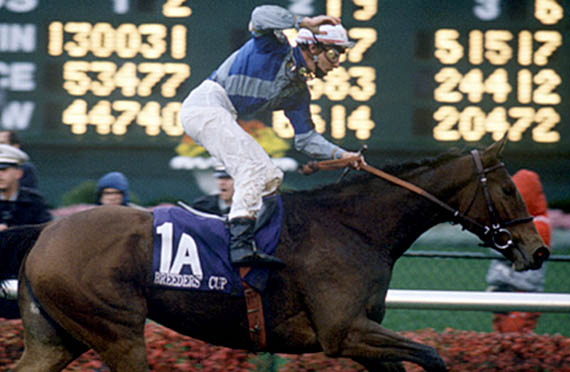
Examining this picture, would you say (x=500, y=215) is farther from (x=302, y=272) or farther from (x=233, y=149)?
(x=233, y=149)

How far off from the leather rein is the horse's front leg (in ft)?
1.76

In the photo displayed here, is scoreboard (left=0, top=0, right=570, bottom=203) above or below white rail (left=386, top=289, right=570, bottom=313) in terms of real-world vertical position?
above

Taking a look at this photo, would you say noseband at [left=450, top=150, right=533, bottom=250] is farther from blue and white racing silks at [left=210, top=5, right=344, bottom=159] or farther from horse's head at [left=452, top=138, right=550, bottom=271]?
blue and white racing silks at [left=210, top=5, right=344, bottom=159]

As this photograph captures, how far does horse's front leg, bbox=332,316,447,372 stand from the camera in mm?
2969

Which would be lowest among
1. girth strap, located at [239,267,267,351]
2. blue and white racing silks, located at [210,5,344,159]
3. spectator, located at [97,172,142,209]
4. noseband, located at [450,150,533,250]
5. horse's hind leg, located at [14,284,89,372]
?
horse's hind leg, located at [14,284,89,372]

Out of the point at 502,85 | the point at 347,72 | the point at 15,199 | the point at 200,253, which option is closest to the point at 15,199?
the point at 15,199


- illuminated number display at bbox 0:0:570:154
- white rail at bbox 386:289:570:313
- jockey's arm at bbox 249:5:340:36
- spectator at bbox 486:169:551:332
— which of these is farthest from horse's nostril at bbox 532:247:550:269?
illuminated number display at bbox 0:0:570:154

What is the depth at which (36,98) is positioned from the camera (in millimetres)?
8602

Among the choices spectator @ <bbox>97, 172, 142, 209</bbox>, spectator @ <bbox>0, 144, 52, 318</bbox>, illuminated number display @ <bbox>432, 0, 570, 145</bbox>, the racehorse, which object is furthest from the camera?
illuminated number display @ <bbox>432, 0, 570, 145</bbox>

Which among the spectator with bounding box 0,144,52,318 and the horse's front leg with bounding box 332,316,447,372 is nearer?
the horse's front leg with bounding box 332,316,447,372

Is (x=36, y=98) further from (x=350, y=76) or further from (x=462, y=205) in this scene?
(x=462, y=205)

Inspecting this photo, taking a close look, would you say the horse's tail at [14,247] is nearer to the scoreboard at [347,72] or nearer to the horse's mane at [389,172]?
the horse's mane at [389,172]

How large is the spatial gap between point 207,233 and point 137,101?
5.51 meters

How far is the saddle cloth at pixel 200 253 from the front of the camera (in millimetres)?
3004
